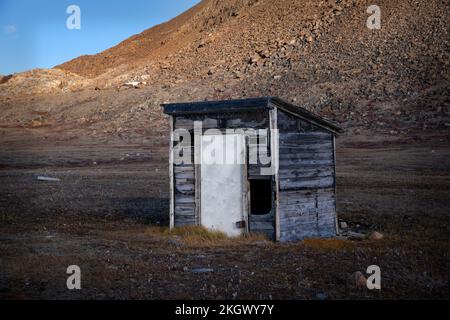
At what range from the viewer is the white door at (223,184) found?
1209 centimetres

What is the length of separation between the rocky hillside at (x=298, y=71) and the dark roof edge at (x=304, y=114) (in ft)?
75.7

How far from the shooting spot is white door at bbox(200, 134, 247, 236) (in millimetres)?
12086

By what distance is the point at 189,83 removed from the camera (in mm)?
49875

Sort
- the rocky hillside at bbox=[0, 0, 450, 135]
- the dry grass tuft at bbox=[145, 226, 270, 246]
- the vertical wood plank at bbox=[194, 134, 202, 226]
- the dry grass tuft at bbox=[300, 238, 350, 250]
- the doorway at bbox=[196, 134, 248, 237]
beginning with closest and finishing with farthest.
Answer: the dry grass tuft at bbox=[300, 238, 350, 250], the dry grass tuft at bbox=[145, 226, 270, 246], the doorway at bbox=[196, 134, 248, 237], the vertical wood plank at bbox=[194, 134, 202, 226], the rocky hillside at bbox=[0, 0, 450, 135]

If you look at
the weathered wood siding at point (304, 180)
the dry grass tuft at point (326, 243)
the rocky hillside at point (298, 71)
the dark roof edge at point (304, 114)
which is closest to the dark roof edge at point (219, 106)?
the dark roof edge at point (304, 114)

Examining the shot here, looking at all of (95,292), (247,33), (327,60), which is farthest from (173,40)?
(95,292)

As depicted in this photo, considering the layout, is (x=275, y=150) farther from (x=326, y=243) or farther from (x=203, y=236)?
(x=203, y=236)

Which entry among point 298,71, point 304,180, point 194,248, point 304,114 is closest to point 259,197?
point 304,180

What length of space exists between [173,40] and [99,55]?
22.1 metres

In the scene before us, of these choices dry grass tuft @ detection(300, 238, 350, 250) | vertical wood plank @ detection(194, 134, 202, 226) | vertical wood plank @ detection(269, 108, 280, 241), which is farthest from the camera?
vertical wood plank @ detection(194, 134, 202, 226)

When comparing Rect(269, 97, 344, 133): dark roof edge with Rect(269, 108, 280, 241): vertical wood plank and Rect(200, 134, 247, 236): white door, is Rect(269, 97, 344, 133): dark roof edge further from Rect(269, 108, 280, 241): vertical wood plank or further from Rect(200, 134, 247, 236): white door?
Rect(200, 134, 247, 236): white door

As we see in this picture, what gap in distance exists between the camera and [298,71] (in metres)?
44.7

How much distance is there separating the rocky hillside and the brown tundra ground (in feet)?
43.0

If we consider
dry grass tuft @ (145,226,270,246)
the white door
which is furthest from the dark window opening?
dry grass tuft @ (145,226,270,246)
